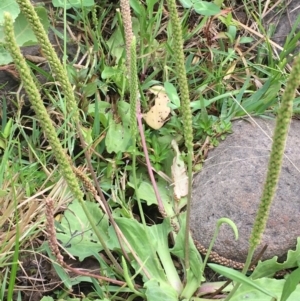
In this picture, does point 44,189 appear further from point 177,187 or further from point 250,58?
point 250,58

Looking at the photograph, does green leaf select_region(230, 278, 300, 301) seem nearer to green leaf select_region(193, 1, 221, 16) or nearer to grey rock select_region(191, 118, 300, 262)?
grey rock select_region(191, 118, 300, 262)

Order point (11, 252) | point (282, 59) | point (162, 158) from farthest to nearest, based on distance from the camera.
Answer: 1. point (282, 59)
2. point (162, 158)
3. point (11, 252)

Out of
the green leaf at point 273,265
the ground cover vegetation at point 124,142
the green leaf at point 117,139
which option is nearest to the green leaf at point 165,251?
the ground cover vegetation at point 124,142

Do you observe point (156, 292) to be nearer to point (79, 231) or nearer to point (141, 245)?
point (141, 245)

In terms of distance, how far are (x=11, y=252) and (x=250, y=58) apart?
55.1 inches

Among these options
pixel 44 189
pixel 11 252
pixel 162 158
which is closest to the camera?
pixel 11 252

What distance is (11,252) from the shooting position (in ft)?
5.67

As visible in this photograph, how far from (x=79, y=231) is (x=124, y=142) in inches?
16.2

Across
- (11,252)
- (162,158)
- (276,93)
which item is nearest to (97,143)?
(162,158)

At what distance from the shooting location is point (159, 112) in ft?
7.22

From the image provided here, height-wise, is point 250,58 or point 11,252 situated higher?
point 250,58

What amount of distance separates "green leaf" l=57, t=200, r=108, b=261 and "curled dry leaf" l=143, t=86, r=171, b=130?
0.47m

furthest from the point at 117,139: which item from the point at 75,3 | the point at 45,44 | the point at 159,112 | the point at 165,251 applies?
the point at 45,44

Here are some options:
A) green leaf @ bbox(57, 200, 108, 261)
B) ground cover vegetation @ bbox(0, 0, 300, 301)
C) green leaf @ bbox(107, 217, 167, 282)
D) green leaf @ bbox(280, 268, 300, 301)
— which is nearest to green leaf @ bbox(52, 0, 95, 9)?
ground cover vegetation @ bbox(0, 0, 300, 301)
